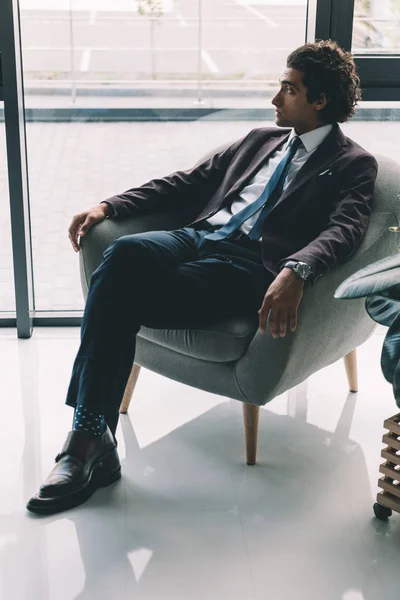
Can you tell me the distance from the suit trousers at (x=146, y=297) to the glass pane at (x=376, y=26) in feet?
3.60

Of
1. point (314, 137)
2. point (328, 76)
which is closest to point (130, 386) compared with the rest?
point (314, 137)

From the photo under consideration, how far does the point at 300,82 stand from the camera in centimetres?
259

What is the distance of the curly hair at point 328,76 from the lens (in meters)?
2.58

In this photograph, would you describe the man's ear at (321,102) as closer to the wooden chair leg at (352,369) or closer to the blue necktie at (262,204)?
the blue necktie at (262,204)

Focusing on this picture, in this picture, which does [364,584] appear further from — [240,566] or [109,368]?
[109,368]

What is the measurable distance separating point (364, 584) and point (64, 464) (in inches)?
32.3

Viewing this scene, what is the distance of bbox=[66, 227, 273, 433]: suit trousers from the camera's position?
2.31 meters

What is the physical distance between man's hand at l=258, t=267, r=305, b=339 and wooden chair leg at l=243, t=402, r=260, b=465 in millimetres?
293

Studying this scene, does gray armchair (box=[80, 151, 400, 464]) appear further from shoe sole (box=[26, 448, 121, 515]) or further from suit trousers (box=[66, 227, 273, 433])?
shoe sole (box=[26, 448, 121, 515])

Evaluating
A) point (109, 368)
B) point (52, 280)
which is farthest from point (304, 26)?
point (109, 368)

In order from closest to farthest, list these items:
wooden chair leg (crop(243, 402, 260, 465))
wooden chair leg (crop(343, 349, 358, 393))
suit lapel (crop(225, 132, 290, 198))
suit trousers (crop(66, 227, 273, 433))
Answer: suit trousers (crop(66, 227, 273, 433)) < wooden chair leg (crop(243, 402, 260, 465)) < suit lapel (crop(225, 132, 290, 198)) < wooden chair leg (crop(343, 349, 358, 393))

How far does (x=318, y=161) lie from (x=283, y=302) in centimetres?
55

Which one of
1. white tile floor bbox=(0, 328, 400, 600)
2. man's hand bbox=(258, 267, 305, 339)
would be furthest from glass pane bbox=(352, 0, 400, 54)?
man's hand bbox=(258, 267, 305, 339)

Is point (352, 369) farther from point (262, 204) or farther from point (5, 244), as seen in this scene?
point (5, 244)
